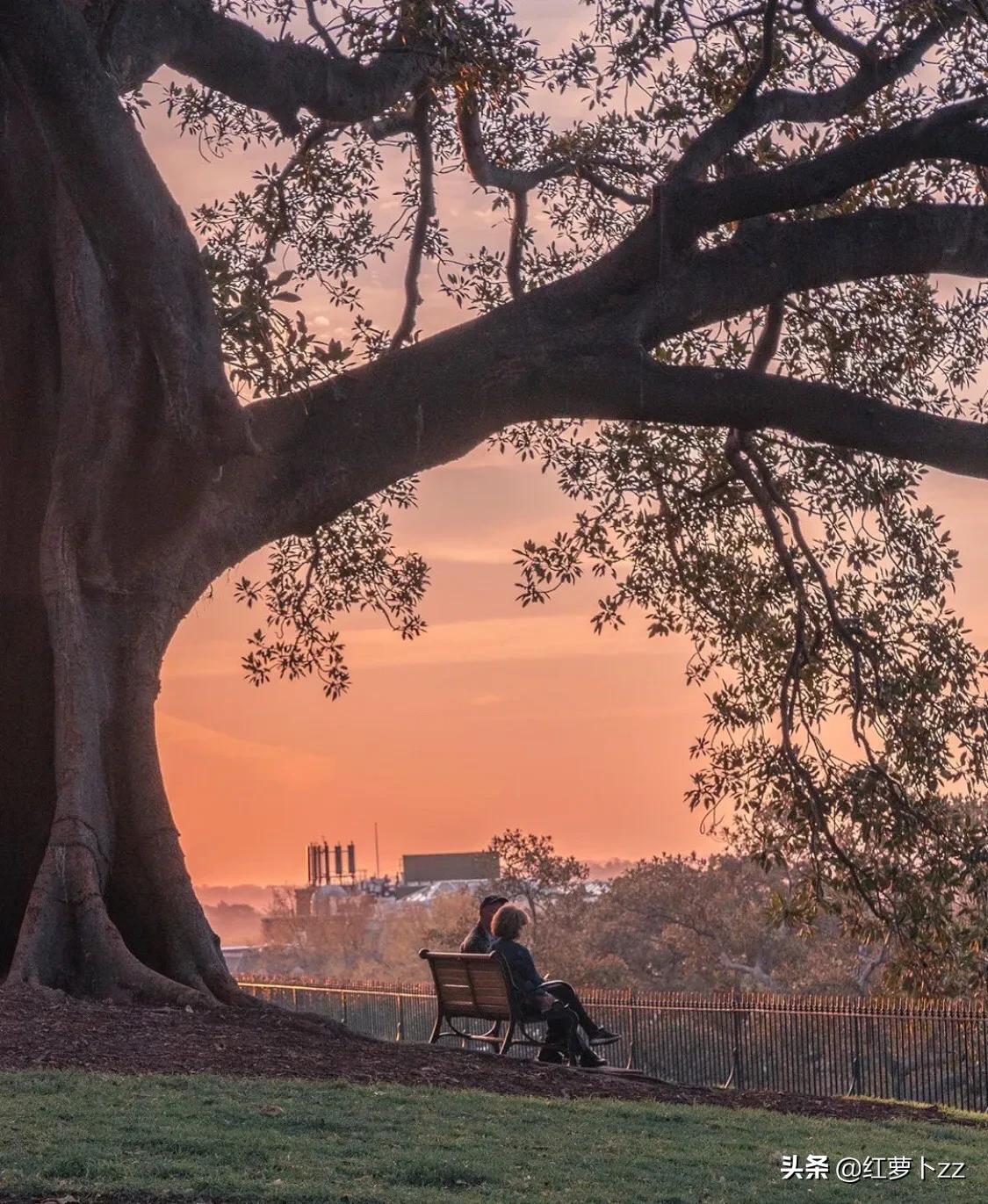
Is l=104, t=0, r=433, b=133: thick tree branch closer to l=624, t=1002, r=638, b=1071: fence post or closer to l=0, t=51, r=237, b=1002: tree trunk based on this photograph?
l=0, t=51, r=237, b=1002: tree trunk

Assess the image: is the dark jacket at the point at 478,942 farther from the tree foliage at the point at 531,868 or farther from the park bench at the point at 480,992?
the tree foliage at the point at 531,868

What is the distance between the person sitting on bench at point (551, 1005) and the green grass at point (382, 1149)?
9.14 feet

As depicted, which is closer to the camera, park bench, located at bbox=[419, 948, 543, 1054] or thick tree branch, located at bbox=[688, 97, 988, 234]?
thick tree branch, located at bbox=[688, 97, 988, 234]

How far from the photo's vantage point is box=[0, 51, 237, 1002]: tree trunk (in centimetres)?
941

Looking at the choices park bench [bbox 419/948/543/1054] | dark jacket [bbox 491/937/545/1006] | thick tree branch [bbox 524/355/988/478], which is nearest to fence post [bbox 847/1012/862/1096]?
park bench [bbox 419/948/543/1054]

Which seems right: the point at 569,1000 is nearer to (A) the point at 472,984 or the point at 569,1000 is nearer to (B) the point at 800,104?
(A) the point at 472,984

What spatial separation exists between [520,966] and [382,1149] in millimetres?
5052

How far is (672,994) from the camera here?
21844 mm

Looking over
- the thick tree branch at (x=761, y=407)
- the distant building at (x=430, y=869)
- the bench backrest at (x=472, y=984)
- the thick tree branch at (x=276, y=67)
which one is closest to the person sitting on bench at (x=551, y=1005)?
the bench backrest at (x=472, y=984)

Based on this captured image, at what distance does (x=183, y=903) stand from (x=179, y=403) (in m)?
2.83

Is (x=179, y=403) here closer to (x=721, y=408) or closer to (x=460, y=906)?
(x=721, y=408)

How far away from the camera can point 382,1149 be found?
582 cm

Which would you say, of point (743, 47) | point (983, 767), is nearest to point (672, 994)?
point (983, 767)

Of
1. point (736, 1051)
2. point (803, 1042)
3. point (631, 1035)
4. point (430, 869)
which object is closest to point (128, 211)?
point (736, 1051)
